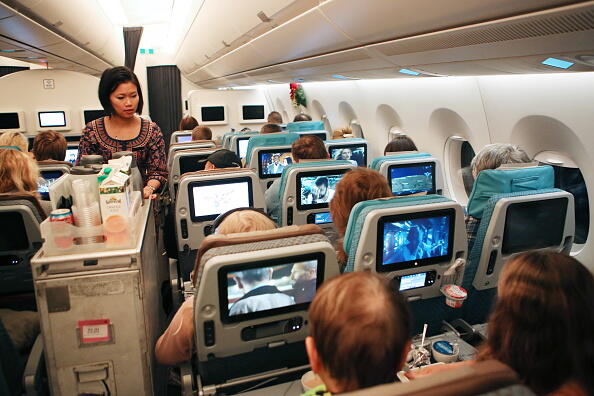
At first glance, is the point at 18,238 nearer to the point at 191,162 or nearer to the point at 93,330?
the point at 93,330

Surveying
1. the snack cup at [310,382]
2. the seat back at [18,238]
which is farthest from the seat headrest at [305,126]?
the snack cup at [310,382]

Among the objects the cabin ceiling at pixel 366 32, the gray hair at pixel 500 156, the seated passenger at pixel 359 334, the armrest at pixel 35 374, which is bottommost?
the armrest at pixel 35 374

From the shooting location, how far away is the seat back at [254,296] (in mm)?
1790

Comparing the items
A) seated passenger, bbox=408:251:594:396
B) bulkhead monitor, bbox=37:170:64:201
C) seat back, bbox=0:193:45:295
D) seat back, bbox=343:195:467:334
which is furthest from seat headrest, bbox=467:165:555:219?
bulkhead monitor, bbox=37:170:64:201

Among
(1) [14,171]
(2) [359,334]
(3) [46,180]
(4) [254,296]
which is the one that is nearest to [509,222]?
(4) [254,296]

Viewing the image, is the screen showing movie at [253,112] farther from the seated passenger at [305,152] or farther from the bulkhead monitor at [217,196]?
the bulkhead monitor at [217,196]

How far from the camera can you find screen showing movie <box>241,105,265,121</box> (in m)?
12.1

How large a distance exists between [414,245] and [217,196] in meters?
1.90

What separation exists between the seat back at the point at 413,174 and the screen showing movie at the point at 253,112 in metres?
8.23

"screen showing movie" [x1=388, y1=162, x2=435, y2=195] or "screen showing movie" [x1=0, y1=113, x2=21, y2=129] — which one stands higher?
"screen showing movie" [x1=0, y1=113, x2=21, y2=129]

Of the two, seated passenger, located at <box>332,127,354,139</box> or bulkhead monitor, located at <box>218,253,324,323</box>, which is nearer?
bulkhead monitor, located at <box>218,253,324,323</box>

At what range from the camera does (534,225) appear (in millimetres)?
2633

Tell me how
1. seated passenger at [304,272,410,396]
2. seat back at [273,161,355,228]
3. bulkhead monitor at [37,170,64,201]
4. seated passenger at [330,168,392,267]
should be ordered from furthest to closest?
bulkhead monitor at [37,170,64,201] → seat back at [273,161,355,228] → seated passenger at [330,168,392,267] → seated passenger at [304,272,410,396]

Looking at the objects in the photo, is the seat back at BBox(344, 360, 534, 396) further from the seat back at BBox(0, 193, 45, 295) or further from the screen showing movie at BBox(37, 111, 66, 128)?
the screen showing movie at BBox(37, 111, 66, 128)
